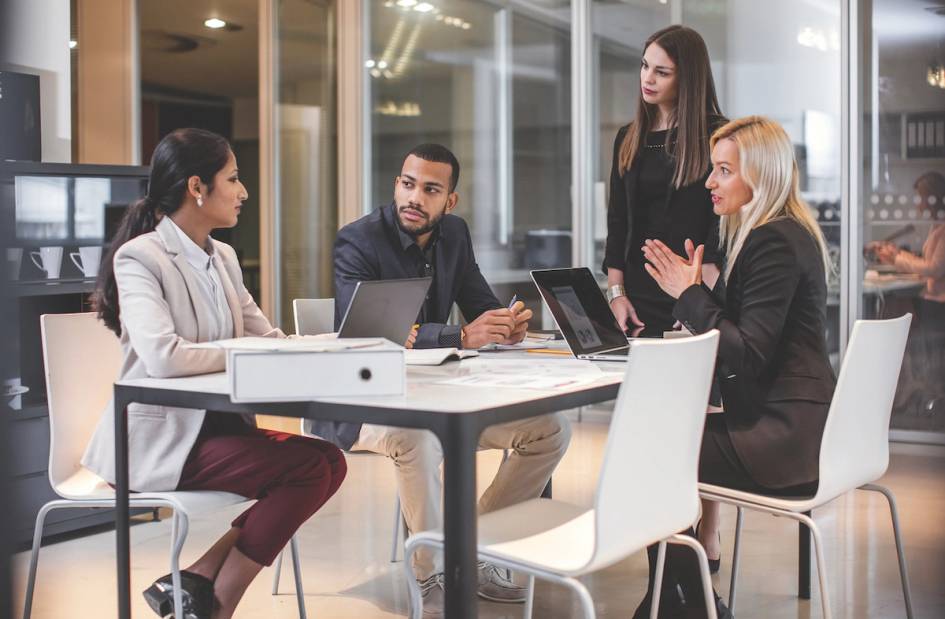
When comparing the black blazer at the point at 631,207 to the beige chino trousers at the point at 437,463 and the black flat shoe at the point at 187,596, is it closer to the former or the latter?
the beige chino trousers at the point at 437,463

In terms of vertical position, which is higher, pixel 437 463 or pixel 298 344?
pixel 298 344

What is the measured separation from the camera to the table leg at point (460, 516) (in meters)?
1.63

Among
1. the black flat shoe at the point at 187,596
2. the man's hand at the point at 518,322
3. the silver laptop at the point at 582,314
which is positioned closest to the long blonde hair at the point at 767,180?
the silver laptop at the point at 582,314

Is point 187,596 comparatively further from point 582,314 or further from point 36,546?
point 582,314

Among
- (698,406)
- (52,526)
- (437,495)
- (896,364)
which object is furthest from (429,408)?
(52,526)

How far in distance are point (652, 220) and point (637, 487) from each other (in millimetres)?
1594

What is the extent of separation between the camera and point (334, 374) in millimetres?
1787

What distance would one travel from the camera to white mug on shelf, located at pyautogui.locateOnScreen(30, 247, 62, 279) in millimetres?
3693

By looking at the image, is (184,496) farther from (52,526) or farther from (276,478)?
(52,526)

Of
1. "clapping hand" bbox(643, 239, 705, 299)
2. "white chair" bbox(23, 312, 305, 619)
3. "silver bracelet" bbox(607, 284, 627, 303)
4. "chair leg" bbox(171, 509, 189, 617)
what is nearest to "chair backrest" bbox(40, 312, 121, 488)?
"white chair" bbox(23, 312, 305, 619)

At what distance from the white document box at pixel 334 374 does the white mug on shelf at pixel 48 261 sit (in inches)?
87.6

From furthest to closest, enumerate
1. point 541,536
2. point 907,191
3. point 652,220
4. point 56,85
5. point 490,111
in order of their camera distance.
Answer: point 490,111, point 907,191, point 56,85, point 652,220, point 541,536

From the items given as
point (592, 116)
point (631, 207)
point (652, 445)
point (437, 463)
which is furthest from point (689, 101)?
point (592, 116)

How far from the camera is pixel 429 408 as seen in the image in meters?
1.67
